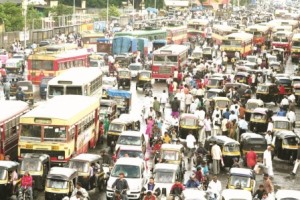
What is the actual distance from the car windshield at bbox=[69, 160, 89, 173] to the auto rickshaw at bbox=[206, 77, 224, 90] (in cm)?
2439

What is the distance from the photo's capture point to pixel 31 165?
31.7 metres

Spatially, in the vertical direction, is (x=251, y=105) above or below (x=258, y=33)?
above

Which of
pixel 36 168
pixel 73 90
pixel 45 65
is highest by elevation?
pixel 73 90

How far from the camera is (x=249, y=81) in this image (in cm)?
6044

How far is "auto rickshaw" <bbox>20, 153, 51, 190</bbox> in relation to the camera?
103 ft

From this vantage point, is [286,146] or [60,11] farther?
[60,11]

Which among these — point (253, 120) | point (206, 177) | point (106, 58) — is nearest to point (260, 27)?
point (106, 58)

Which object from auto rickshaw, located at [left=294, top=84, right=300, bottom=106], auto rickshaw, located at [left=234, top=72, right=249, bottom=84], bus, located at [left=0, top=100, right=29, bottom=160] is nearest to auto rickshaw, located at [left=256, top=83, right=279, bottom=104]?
→ auto rickshaw, located at [left=294, top=84, right=300, bottom=106]

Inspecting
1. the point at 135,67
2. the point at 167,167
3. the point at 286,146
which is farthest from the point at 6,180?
the point at 135,67

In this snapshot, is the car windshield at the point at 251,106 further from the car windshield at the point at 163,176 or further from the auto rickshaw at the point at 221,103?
the car windshield at the point at 163,176

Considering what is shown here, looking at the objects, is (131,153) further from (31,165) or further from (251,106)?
(251,106)

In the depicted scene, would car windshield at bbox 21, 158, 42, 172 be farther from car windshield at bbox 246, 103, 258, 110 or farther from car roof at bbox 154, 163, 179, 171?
car windshield at bbox 246, 103, 258, 110

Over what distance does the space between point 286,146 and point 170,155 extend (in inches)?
250

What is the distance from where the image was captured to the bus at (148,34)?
86244mm
